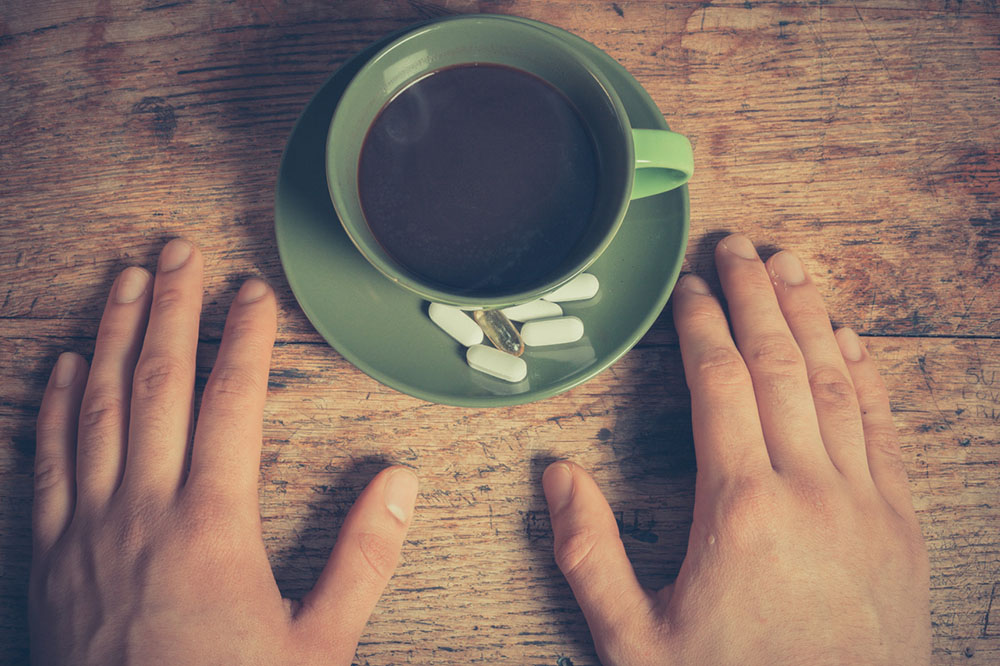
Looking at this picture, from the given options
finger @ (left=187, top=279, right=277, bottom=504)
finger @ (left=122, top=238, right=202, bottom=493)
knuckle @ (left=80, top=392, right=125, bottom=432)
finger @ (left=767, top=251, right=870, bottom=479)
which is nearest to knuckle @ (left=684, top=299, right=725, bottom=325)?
finger @ (left=767, top=251, right=870, bottom=479)

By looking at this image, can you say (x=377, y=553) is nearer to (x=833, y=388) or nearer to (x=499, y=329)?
(x=499, y=329)

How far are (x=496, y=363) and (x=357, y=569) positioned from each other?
1.09 feet

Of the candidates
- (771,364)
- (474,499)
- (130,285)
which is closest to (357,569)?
(474,499)

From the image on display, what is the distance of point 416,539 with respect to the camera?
92cm

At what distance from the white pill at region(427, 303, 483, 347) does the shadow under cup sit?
9cm

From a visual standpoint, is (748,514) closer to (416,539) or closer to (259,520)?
(416,539)

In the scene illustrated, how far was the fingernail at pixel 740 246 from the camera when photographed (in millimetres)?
923

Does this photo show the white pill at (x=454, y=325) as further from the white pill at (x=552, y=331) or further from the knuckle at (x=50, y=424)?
the knuckle at (x=50, y=424)

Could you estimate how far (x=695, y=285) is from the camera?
93cm

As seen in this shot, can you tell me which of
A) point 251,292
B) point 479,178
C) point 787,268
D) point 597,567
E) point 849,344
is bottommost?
point 597,567

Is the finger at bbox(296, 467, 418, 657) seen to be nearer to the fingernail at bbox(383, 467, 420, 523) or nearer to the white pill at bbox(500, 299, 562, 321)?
the fingernail at bbox(383, 467, 420, 523)

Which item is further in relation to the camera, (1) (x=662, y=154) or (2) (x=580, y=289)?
(2) (x=580, y=289)

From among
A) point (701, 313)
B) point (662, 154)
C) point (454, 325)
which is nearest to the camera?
point (662, 154)

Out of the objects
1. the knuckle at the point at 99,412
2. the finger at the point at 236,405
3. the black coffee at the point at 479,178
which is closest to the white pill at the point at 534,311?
the black coffee at the point at 479,178
